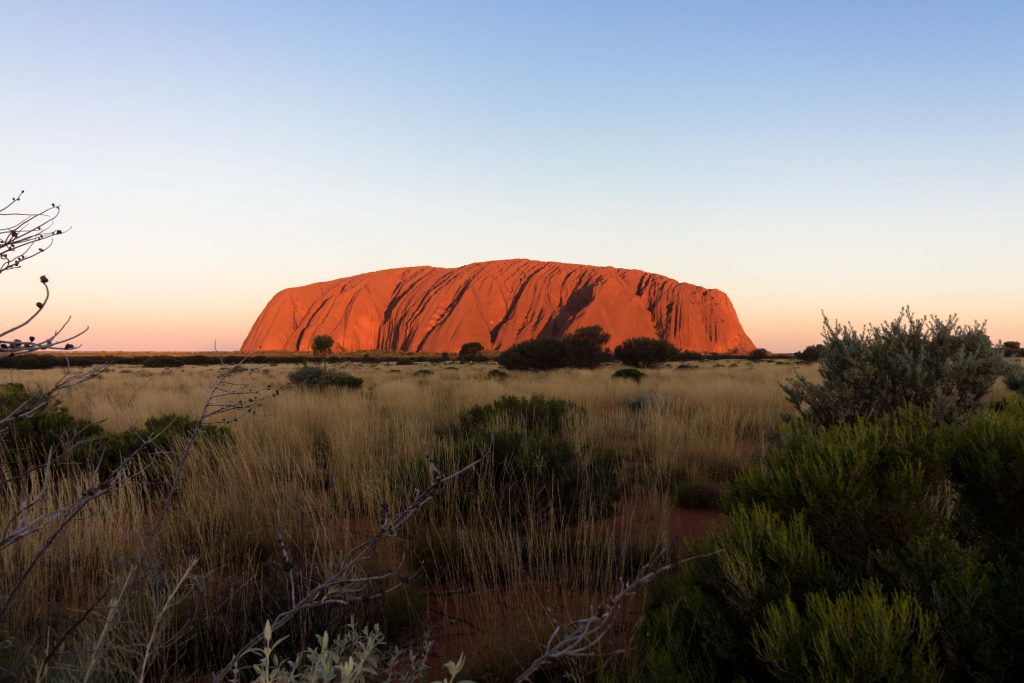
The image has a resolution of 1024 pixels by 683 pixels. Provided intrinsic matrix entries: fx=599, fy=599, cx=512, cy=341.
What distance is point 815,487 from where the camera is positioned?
7.35ft

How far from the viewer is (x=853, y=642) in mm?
1524

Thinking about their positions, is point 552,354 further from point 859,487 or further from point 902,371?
point 859,487

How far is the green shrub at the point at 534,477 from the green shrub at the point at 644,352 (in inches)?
1052

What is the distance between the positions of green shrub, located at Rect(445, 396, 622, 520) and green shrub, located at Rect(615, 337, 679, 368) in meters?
26.7

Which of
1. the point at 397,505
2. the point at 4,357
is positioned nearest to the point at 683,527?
the point at 397,505

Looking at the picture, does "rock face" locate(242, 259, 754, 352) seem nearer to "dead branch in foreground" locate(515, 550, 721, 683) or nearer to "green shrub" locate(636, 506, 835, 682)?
"green shrub" locate(636, 506, 835, 682)

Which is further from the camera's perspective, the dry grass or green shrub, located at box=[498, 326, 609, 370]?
green shrub, located at box=[498, 326, 609, 370]

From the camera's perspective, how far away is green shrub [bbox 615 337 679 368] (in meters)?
32.5

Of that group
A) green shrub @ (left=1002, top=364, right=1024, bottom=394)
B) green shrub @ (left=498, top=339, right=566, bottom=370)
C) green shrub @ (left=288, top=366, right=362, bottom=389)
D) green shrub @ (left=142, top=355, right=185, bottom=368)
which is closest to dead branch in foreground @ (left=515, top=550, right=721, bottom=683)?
green shrub @ (left=1002, top=364, right=1024, bottom=394)

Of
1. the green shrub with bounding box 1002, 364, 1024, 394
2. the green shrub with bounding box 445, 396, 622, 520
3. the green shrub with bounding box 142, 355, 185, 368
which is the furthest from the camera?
the green shrub with bounding box 142, 355, 185, 368

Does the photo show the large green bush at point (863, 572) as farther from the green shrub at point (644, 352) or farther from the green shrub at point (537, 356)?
the green shrub at point (644, 352)

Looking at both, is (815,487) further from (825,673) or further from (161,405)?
(161,405)

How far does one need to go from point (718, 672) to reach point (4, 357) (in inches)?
93.3

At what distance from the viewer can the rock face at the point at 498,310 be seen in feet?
287
